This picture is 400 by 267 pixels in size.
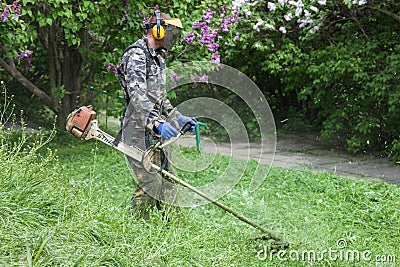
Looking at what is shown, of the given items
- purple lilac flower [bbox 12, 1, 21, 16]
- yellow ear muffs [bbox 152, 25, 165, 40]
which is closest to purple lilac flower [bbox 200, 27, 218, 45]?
purple lilac flower [bbox 12, 1, 21, 16]

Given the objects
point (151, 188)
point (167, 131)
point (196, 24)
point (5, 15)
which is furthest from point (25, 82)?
point (167, 131)

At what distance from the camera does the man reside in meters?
4.05

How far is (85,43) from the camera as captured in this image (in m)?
8.52

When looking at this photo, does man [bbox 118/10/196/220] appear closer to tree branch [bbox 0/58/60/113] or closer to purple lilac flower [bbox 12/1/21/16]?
purple lilac flower [bbox 12/1/21/16]

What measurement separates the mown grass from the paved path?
1029 mm

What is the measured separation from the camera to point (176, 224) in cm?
422

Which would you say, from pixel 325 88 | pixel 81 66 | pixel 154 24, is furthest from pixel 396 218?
pixel 81 66

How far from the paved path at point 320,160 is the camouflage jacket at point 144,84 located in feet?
11.6

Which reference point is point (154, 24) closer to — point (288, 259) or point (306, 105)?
point (288, 259)

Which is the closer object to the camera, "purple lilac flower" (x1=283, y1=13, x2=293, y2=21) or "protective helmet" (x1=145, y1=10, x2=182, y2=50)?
"protective helmet" (x1=145, y1=10, x2=182, y2=50)

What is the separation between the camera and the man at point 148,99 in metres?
4.05

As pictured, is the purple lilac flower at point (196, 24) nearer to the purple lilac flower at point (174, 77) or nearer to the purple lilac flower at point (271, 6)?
the purple lilac flower at point (174, 77)

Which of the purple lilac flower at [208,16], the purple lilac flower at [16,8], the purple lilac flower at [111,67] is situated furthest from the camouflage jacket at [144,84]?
the purple lilac flower at [111,67]

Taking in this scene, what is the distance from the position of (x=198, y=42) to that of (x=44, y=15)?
1880 mm
